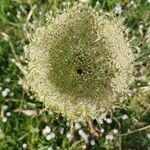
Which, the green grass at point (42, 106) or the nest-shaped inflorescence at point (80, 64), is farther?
the green grass at point (42, 106)

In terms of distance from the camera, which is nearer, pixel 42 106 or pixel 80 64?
pixel 80 64

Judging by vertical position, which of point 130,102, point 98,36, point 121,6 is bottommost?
point 130,102

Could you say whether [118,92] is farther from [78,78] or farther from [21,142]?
[21,142]

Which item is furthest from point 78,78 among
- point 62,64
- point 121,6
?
point 121,6

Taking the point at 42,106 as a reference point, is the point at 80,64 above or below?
above

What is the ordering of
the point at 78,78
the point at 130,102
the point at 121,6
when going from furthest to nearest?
the point at 121,6, the point at 130,102, the point at 78,78
